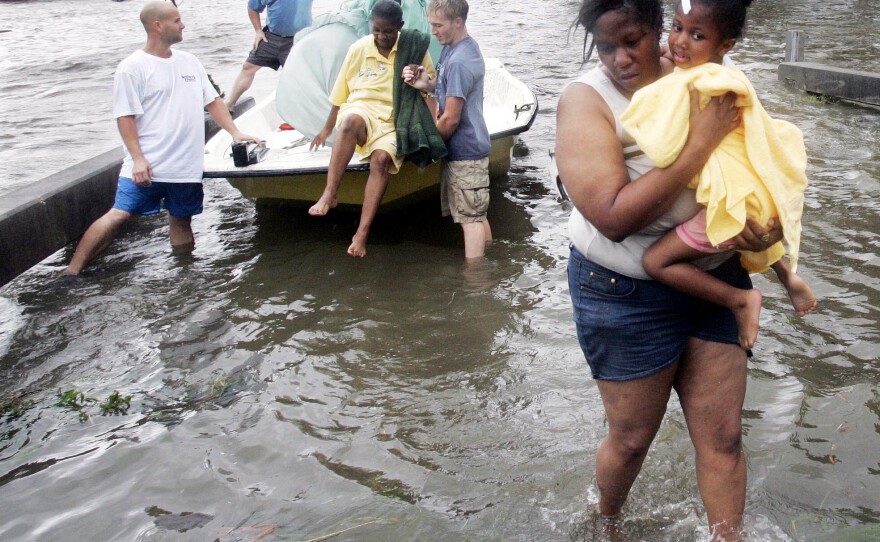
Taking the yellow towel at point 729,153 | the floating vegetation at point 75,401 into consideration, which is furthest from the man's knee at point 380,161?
the yellow towel at point 729,153

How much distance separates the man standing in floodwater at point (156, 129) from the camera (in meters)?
6.36

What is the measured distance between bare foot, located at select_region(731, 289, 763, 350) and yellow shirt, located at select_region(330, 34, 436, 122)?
4042 mm

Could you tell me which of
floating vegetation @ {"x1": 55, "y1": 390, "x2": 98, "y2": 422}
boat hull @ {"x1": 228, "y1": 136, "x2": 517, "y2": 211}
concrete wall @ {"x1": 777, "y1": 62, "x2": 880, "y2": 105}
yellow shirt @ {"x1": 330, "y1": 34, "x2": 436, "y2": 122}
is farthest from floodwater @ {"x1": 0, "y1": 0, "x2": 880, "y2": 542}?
concrete wall @ {"x1": 777, "y1": 62, "x2": 880, "y2": 105}

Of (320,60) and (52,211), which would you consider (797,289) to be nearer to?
(320,60)

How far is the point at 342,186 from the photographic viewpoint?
22.8 ft

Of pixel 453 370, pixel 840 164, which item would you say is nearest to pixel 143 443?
pixel 453 370

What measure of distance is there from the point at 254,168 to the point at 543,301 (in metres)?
2.54

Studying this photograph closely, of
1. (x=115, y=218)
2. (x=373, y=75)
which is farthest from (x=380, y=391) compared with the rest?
(x=115, y=218)

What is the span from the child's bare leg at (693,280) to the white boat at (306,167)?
4082 millimetres

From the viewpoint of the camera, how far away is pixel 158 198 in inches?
266

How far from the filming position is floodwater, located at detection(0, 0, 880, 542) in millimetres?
3574

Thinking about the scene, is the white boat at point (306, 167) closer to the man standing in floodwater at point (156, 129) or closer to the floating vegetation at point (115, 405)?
the man standing in floodwater at point (156, 129)

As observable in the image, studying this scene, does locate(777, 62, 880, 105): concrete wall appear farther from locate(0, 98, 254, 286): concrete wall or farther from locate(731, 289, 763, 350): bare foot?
locate(731, 289, 763, 350): bare foot

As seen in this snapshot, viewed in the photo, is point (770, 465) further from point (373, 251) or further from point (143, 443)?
point (373, 251)
